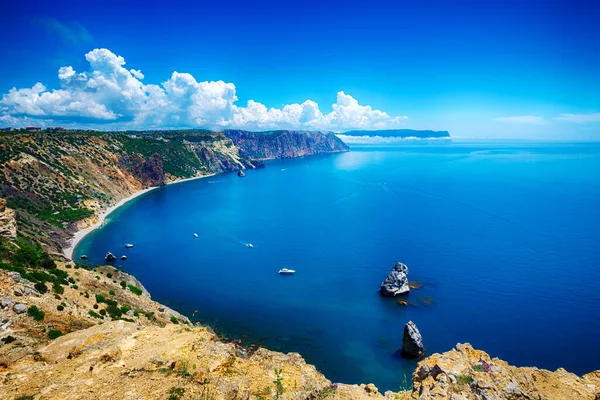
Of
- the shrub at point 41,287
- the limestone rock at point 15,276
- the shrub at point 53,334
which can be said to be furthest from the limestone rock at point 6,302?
the shrub at point 53,334

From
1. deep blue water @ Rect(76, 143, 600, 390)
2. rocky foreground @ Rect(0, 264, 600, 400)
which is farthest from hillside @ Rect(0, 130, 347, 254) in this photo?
rocky foreground @ Rect(0, 264, 600, 400)

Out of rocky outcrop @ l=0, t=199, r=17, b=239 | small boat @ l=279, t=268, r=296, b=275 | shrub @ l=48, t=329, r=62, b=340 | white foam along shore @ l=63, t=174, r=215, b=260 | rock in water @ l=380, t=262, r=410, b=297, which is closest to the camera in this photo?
shrub @ l=48, t=329, r=62, b=340

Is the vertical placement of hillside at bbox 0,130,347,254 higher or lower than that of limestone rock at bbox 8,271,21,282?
lower

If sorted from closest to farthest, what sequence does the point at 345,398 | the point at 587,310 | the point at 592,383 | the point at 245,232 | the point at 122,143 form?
the point at 345,398
the point at 592,383
the point at 587,310
the point at 245,232
the point at 122,143

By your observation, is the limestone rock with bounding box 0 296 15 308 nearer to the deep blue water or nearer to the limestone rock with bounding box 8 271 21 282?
Result: the limestone rock with bounding box 8 271 21 282

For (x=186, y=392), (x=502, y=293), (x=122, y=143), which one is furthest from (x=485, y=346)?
(x=122, y=143)

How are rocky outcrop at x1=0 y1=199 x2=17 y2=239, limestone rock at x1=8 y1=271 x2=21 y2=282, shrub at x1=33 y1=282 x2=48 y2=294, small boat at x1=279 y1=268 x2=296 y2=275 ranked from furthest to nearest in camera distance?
small boat at x1=279 y1=268 x2=296 y2=275
rocky outcrop at x1=0 y1=199 x2=17 y2=239
shrub at x1=33 y1=282 x2=48 y2=294
limestone rock at x1=8 y1=271 x2=21 y2=282

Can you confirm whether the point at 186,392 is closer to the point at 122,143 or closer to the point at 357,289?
the point at 357,289

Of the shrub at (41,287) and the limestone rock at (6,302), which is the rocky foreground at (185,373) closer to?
the limestone rock at (6,302)
